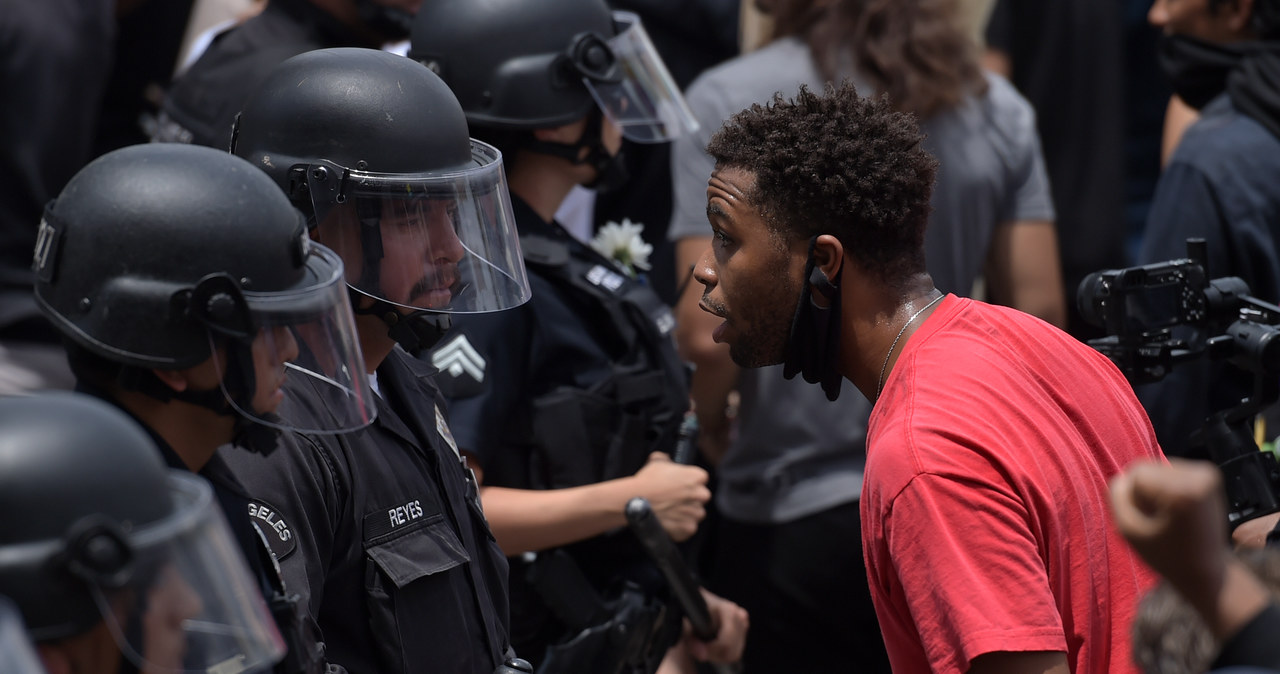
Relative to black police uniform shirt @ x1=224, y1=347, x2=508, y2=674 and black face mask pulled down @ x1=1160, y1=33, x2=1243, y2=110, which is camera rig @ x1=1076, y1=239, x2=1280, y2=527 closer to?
black police uniform shirt @ x1=224, y1=347, x2=508, y2=674

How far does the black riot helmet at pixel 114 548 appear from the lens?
1271 millimetres

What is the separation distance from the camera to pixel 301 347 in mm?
1803

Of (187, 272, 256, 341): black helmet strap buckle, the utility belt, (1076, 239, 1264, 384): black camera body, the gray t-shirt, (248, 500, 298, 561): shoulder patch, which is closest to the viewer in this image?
(187, 272, 256, 341): black helmet strap buckle

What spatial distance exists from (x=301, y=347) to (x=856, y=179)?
87 cm

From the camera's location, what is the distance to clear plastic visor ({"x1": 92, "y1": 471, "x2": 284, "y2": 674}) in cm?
132

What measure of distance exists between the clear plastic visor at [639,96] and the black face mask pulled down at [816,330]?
1202 millimetres

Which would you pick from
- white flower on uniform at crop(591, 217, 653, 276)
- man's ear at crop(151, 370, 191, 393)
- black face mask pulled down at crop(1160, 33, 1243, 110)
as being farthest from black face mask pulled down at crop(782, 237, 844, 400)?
black face mask pulled down at crop(1160, 33, 1243, 110)

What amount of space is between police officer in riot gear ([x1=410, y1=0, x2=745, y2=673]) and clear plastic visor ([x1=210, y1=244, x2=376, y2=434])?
0.91 metres

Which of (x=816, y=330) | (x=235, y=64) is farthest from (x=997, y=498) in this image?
(x=235, y=64)

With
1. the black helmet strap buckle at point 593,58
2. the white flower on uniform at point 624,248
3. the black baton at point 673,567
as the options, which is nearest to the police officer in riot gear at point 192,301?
the black baton at point 673,567

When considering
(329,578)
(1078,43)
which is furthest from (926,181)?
(1078,43)

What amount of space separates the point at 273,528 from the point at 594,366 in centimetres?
129

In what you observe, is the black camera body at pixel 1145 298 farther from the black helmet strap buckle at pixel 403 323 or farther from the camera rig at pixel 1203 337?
the black helmet strap buckle at pixel 403 323

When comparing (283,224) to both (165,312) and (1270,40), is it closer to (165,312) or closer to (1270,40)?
(165,312)
